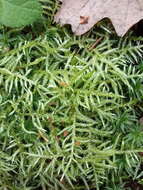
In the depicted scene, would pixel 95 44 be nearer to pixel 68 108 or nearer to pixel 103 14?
pixel 103 14

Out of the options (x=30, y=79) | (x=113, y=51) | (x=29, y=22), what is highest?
(x=29, y=22)

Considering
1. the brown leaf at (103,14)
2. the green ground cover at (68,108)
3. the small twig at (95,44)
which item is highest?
the brown leaf at (103,14)

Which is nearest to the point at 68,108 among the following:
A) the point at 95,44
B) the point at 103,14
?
the point at 95,44

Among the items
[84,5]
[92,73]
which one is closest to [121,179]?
[92,73]

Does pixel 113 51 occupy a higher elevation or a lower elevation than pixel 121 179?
higher

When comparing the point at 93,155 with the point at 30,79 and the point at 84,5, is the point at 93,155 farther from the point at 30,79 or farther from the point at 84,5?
the point at 84,5
